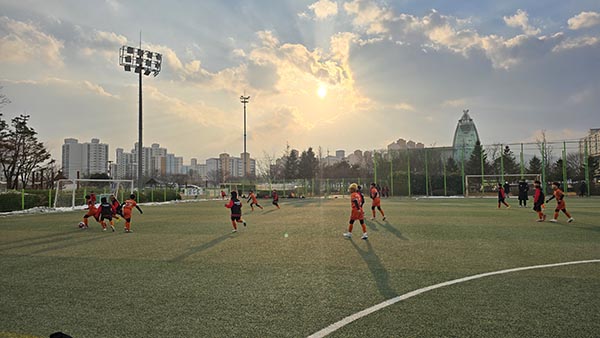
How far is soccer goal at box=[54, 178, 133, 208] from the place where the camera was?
98.9 feet

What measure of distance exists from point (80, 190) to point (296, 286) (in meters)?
33.0

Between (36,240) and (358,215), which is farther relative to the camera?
(36,240)

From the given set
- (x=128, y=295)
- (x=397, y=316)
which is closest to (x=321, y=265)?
(x=397, y=316)

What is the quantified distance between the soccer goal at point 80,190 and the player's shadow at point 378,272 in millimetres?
23724

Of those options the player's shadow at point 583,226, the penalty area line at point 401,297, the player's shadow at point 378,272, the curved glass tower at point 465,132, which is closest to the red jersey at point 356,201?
the player's shadow at point 378,272

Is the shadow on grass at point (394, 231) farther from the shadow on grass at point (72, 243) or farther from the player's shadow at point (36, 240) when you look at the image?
the player's shadow at point (36, 240)

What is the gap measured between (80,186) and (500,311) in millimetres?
37182

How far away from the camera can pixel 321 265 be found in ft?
26.8

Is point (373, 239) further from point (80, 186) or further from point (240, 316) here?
point (80, 186)

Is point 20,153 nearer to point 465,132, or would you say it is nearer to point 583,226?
point 583,226

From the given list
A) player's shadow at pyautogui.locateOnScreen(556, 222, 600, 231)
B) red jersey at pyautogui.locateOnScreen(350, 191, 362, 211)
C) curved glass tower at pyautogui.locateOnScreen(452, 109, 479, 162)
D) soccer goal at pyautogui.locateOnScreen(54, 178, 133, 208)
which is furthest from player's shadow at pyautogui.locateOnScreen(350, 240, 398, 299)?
curved glass tower at pyautogui.locateOnScreen(452, 109, 479, 162)

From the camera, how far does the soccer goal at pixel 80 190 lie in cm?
3014

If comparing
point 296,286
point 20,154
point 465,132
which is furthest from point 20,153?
point 465,132

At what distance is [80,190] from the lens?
33.3 meters
